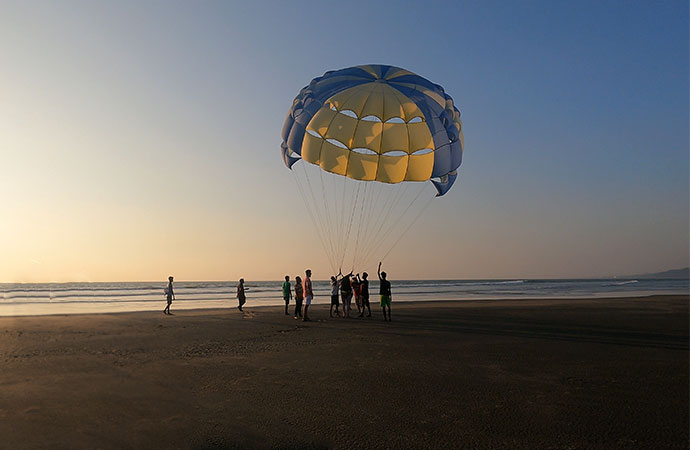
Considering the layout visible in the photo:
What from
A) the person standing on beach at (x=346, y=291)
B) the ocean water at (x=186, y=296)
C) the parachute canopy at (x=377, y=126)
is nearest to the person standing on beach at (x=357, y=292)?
the person standing on beach at (x=346, y=291)

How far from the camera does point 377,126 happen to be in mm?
14273

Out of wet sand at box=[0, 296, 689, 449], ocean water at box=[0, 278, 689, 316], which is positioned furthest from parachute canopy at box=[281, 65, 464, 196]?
ocean water at box=[0, 278, 689, 316]

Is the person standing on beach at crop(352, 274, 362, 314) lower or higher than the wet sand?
higher

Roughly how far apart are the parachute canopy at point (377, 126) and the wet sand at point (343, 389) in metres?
5.64

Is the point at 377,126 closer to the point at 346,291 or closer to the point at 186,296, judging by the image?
the point at 346,291

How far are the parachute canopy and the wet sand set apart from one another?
564 cm

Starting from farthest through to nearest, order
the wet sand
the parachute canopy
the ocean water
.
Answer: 1. the ocean water
2. the parachute canopy
3. the wet sand

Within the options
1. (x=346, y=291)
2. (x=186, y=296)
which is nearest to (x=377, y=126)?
(x=346, y=291)

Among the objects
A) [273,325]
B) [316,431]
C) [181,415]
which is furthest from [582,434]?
[273,325]

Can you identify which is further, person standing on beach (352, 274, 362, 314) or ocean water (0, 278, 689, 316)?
ocean water (0, 278, 689, 316)

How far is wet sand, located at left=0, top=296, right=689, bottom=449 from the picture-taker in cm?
467

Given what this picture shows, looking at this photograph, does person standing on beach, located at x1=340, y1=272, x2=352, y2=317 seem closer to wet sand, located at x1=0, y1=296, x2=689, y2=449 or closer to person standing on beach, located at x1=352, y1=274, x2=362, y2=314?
person standing on beach, located at x1=352, y1=274, x2=362, y2=314

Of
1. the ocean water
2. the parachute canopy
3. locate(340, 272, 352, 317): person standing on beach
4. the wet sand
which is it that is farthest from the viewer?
the ocean water

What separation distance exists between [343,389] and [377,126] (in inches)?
385
